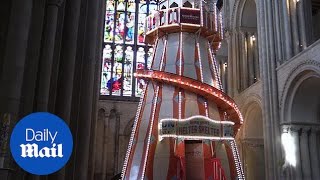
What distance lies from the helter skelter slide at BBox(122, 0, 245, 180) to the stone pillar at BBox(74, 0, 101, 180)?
7.68 feet

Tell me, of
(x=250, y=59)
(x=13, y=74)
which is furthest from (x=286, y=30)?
(x=13, y=74)

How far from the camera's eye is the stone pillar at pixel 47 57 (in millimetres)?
7793

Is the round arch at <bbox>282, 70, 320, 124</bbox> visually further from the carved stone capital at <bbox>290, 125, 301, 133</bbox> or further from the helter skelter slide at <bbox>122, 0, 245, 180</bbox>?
the helter skelter slide at <bbox>122, 0, 245, 180</bbox>

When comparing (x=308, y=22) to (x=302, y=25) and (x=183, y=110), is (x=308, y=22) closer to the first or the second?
(x=302, y=25)

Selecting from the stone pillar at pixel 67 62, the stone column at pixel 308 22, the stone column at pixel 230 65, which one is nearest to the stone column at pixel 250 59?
the stone column at pixel 230 65

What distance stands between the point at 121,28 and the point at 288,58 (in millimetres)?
14210

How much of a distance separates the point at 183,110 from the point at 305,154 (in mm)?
6171

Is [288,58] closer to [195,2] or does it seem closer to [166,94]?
[195,2]

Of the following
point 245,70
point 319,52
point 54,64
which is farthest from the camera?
point 245,70

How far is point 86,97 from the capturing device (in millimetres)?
12234

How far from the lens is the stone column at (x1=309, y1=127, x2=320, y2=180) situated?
55.4 ft

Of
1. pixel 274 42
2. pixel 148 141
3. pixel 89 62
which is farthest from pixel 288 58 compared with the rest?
pixel 89 62

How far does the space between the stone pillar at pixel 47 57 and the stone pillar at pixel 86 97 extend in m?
3.58

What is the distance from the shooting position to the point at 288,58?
1762 centimetres
